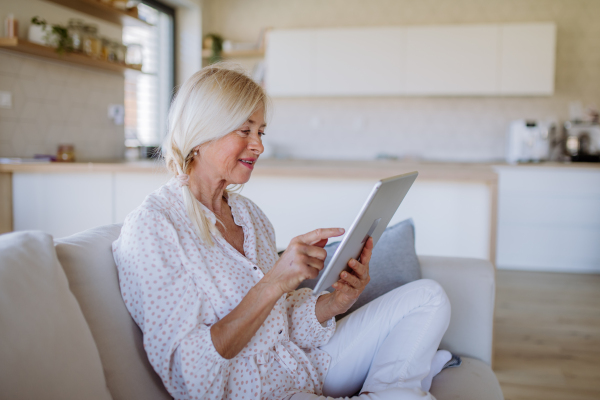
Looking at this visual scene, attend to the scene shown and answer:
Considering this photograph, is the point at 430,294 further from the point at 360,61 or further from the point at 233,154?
the point at 360,61

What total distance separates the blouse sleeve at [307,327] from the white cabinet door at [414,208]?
3.18 ft

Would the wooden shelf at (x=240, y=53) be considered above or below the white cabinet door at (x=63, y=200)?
above

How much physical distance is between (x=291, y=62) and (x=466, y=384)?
12.1 feet

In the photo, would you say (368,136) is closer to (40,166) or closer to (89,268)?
(40,166)

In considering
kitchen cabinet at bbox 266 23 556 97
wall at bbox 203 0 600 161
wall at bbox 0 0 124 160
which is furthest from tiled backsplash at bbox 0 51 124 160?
wall at bbox 203 0 600 161

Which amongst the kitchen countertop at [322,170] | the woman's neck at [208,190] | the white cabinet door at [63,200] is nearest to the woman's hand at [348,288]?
the woman's neck at [208,190]

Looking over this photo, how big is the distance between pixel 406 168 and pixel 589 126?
277 cm

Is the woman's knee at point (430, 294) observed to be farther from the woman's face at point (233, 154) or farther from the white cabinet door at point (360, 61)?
the white cabinet door at point (360, 61)

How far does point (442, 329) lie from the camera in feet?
4.25

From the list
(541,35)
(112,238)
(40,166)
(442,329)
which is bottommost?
(442,329)

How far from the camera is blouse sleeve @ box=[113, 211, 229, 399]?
983 millimetres

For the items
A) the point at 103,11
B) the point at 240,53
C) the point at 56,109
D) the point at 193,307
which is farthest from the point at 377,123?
the point at 193,307

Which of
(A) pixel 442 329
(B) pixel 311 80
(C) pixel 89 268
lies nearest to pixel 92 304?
(C) pixel 89 268

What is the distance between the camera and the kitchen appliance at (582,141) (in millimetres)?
Answer: 4168
